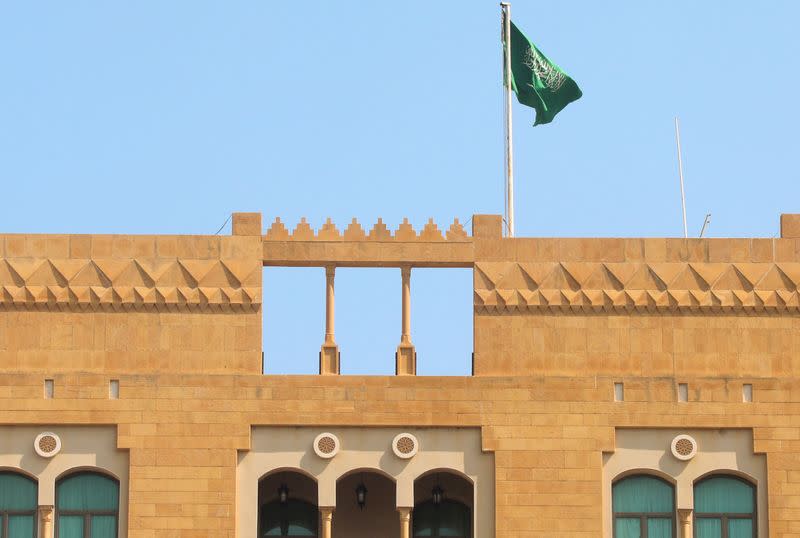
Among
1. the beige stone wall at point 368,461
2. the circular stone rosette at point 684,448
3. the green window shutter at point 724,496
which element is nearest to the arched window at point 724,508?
the green window shutter at point 724,496

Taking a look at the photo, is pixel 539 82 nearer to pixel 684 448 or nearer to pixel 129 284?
pixel 684 448

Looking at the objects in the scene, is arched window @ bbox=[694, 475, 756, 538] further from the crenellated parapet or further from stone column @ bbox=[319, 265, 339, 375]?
the crenellated parapet

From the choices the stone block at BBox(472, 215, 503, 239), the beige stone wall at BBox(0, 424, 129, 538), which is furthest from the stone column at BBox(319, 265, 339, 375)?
the beige stone wall at BBox(0, 424, 129, 538)

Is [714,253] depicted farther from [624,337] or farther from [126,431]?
[126,431]

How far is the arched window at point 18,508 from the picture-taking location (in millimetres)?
54250

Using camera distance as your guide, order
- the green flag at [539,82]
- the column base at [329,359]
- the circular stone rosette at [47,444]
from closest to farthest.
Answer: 1. the circular stone rosette at [47,444]
2. the column base at [329,359]
3. the green flag at [539,82]

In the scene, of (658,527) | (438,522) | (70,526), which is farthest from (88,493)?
(658,527)

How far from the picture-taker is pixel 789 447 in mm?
54500

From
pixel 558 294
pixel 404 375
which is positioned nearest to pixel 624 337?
pixel 558 294

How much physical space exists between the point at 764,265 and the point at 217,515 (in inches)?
545

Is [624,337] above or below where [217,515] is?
above

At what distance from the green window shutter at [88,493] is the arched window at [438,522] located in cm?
731

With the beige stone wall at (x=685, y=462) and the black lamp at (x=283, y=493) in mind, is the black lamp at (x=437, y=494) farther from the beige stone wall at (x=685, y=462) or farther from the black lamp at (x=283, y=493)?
the beige stone wall at (x=685, y=462)

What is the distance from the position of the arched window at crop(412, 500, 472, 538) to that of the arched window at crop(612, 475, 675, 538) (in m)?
4.00
